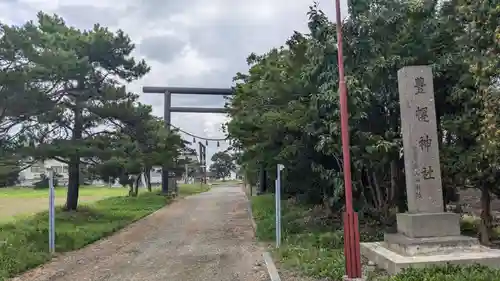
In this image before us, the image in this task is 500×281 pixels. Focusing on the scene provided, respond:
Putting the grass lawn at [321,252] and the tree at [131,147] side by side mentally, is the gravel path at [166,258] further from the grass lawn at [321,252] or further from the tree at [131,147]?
the tree at [131,147]

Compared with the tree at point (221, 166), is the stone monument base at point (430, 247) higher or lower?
lower

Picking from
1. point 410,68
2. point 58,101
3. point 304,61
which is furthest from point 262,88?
point 58,101

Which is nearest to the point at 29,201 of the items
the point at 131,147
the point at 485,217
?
the point at 131,147

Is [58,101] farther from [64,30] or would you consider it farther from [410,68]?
[410,68]

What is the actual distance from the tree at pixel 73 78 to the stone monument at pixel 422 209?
33.6 ft

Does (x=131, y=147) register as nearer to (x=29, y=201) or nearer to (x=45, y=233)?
(x=45, y=233)

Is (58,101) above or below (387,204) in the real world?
above

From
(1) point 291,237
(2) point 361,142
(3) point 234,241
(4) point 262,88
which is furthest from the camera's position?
(4) point 262,88

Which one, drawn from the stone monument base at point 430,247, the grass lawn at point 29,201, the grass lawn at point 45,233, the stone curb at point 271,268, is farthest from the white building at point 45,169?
the stone monument base at point 430,247

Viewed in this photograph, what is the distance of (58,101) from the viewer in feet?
53.7

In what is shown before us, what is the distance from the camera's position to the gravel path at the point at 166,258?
9.06 metres

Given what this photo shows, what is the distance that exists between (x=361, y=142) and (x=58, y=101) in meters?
10.3

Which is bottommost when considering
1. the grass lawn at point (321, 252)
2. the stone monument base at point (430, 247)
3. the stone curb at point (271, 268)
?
the stone curb at point (271, 268)

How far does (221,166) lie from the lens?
98.4 meters
